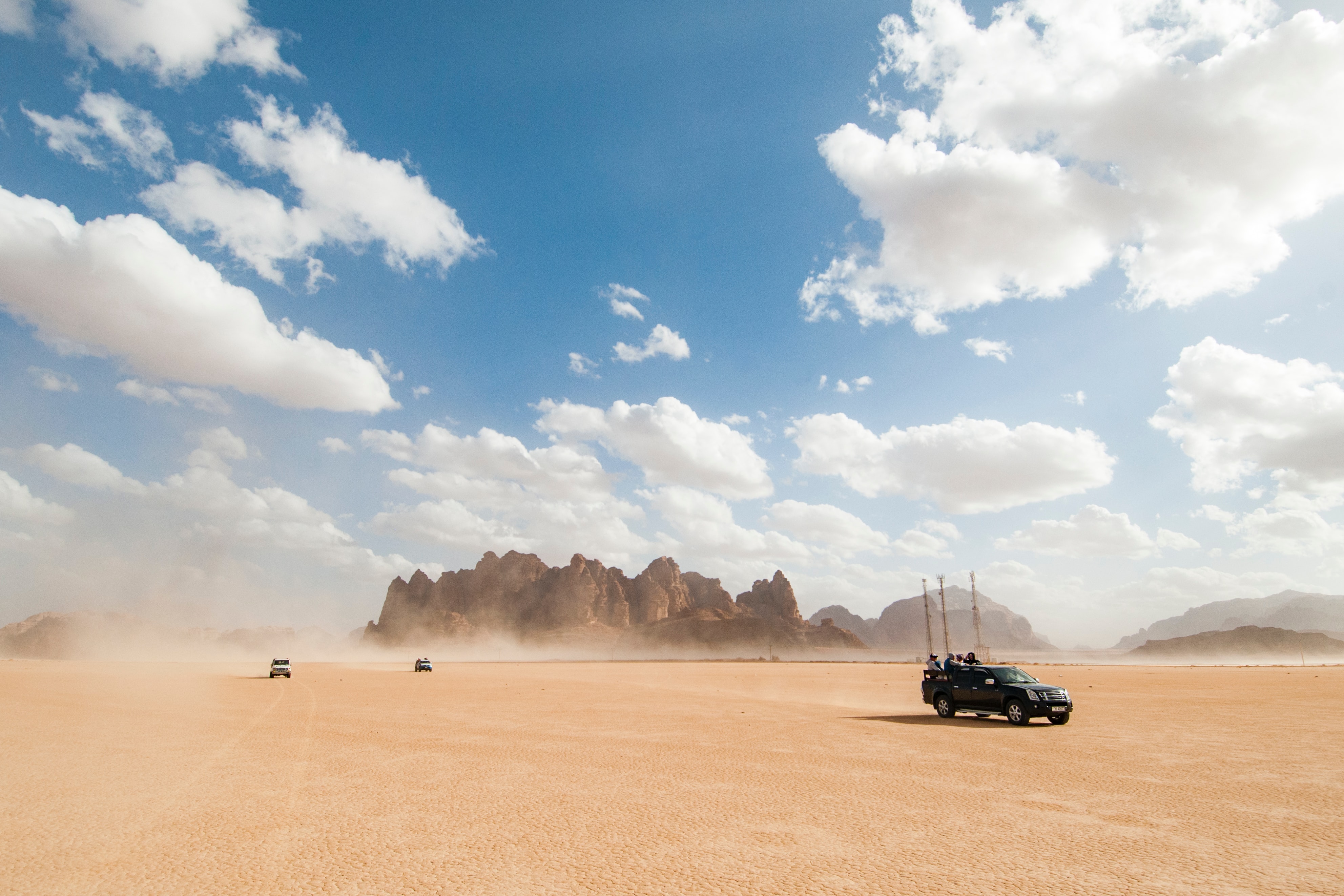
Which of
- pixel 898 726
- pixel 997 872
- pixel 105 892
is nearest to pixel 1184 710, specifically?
pixel 898 726

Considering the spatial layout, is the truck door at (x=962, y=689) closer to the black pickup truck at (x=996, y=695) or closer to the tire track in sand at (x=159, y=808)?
the black pickup truck at (x=996, y=695)

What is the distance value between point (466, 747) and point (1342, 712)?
95.0ft

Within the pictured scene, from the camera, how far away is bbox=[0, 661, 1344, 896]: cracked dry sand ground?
284 inches

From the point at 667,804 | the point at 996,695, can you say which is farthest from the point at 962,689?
the point at 667,804

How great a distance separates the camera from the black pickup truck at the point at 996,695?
21016 millimetres

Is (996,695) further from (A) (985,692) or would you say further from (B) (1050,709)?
(B) (1050,709)

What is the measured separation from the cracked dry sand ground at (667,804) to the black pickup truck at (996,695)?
0.53 m

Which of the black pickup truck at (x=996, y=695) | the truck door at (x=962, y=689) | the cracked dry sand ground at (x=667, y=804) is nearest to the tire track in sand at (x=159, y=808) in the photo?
the cracked dry sand ground at (x=667, y=804)

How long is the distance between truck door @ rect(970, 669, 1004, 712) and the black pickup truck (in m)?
0.01

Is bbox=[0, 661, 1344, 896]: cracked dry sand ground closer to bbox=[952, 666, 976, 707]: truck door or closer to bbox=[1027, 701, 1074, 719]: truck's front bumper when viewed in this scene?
bbox=[1027, 701, 1074, 719]: truck's front bumper

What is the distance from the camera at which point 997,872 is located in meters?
7.22

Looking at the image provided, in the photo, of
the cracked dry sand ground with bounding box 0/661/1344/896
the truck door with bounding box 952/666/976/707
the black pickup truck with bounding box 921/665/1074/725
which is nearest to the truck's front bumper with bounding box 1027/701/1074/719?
the black pickup truck with bounding box 921/665/1074/725

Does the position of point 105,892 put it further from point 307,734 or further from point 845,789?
point 307,734

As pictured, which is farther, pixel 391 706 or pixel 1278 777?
pixel 391 706
